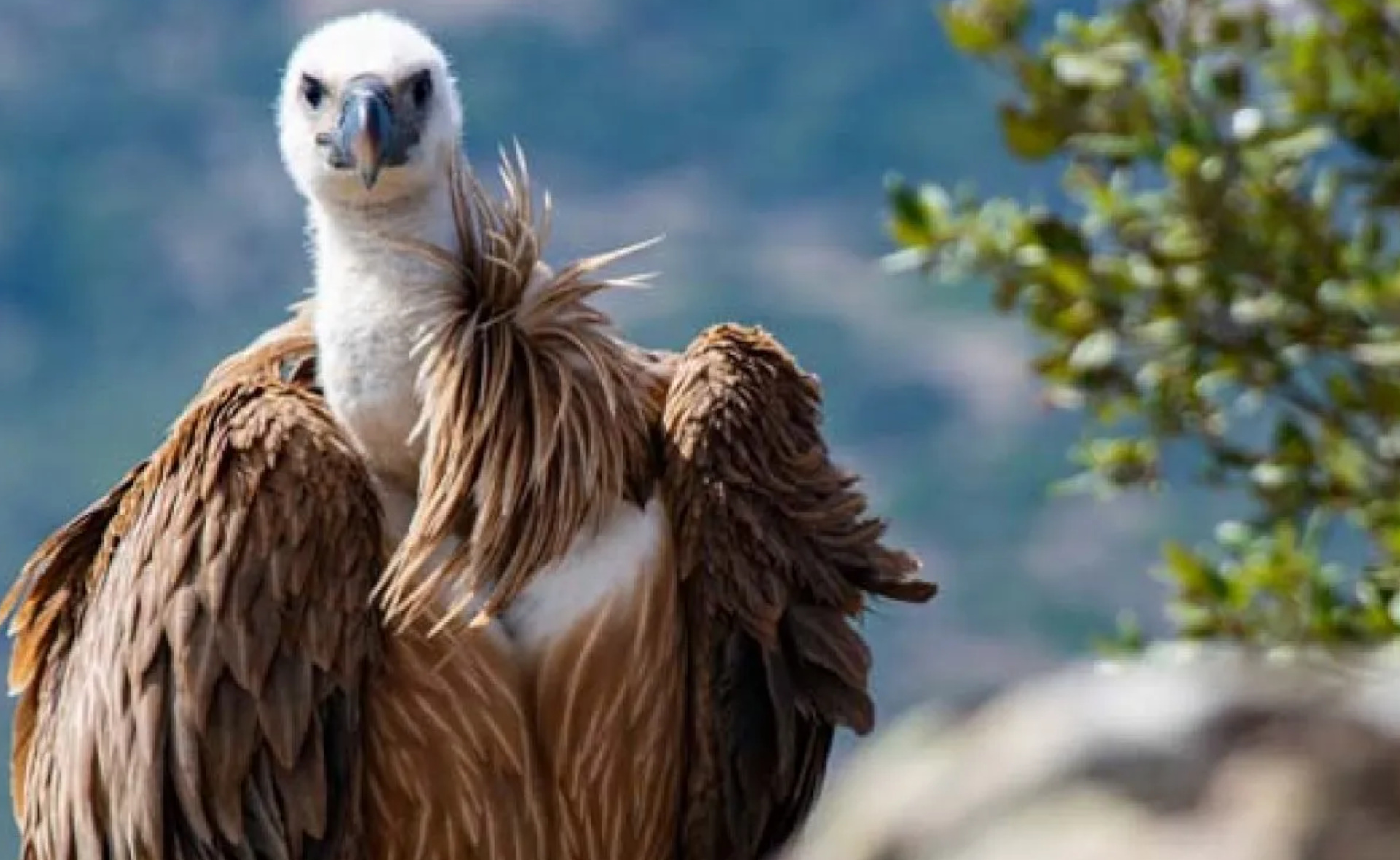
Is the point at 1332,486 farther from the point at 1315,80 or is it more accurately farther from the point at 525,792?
the point at 525,792

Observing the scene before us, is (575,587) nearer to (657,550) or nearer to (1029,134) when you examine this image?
(657,550)

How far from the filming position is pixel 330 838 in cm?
388

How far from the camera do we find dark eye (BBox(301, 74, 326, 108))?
392 cm

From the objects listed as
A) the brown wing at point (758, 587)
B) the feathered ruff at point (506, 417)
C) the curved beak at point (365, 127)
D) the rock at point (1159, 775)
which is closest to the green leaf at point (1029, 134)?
the brown wing at point (758, 587)

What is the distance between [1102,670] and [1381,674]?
0.13m

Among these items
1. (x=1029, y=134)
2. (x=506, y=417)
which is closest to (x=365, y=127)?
(x=506, y=417)

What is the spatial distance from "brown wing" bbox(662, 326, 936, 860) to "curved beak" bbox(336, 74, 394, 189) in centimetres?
60

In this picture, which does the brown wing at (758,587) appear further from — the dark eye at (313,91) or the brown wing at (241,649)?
the dark eye at (313,91)

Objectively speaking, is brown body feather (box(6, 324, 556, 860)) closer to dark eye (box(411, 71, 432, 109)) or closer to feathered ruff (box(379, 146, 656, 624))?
feathered ruff (box(379, 146, 656, 624))

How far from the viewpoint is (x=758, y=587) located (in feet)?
13.0

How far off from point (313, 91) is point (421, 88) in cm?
16

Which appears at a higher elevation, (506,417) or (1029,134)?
(1029,134)

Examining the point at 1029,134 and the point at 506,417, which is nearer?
the point at 506,417

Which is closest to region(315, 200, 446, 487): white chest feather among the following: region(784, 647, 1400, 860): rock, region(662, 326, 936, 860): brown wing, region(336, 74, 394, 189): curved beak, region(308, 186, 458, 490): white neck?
region(308, 186, 458, 490): white neck
